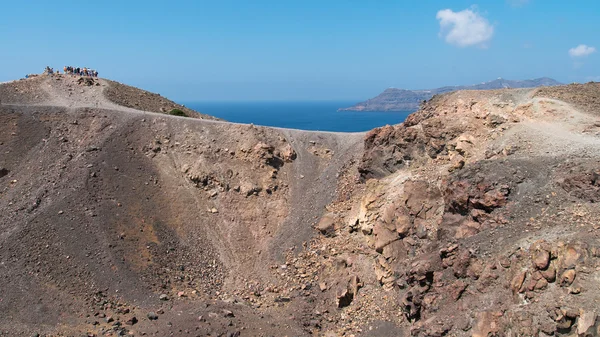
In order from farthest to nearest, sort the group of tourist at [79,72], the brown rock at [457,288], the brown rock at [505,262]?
the group of tourist at [79,72]
the brown rock at [457,288]
the brown rock at [505,262]

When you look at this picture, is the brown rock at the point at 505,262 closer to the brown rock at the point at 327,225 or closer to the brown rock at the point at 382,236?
the brown rock at the point at 382,236

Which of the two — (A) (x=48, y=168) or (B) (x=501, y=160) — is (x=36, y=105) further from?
(B) (x=501, y=160)

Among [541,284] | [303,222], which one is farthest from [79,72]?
[541,284]

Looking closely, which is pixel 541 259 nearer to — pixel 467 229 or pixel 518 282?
pixel 518 282

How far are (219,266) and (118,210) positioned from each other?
8.14 metres

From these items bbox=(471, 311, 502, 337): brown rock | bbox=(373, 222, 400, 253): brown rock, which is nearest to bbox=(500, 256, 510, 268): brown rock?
bbox=(471, 311, 502, 337): brown rock

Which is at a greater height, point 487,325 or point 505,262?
point 505,262

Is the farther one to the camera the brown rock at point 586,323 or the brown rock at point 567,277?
the brown rock at point 567,277

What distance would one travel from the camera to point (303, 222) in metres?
34.9

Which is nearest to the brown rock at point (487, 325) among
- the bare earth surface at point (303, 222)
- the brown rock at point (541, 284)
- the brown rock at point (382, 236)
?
the bare earth surface at point (303, 222)

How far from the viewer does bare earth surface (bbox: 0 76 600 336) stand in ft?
67.9

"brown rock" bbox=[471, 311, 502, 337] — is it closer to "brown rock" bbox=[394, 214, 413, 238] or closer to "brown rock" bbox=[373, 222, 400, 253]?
"brown rock" bbox=[394, 214, 413, 238]

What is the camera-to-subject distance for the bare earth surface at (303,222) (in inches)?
815

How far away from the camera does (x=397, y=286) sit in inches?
1011
